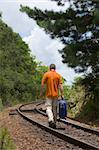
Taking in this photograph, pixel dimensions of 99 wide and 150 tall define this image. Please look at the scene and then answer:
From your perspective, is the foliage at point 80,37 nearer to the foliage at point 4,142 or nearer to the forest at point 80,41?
the forest at point 80,41

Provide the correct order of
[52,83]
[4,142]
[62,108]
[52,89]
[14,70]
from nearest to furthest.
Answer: [4,142]
[52,89]
[52,83]
[62,108]
[14,70]

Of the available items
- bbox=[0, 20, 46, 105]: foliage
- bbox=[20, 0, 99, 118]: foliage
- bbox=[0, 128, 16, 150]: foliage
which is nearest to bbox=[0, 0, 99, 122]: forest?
bbox=[20, 0, 99, 118]: foliage

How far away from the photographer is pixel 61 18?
842 inches

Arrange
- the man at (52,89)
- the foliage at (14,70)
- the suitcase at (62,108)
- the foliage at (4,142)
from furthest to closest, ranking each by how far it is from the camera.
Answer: the foliage at (14,70)
the suitcase at (62,108)
the man at (52,89)
the foliage at (4,142)

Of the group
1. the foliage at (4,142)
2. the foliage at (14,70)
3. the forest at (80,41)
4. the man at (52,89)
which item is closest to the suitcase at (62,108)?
the forest at (80,41)

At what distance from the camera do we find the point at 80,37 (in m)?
20.7

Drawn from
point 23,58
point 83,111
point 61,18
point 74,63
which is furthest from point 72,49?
point 23,58

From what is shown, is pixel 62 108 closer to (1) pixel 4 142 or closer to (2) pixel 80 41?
(2) pixel 80 41

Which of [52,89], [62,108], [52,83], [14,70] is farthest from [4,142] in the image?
[14,70]

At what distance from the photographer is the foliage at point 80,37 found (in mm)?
19625

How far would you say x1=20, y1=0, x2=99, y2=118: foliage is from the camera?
64.4 ft

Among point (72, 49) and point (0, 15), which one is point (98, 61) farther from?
point (0, 15)

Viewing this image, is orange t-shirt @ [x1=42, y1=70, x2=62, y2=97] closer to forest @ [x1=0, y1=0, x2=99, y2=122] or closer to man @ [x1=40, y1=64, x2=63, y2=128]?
man @ [x1=40, y1=64, x2=63, y2=128]

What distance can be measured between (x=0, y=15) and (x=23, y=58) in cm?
772
